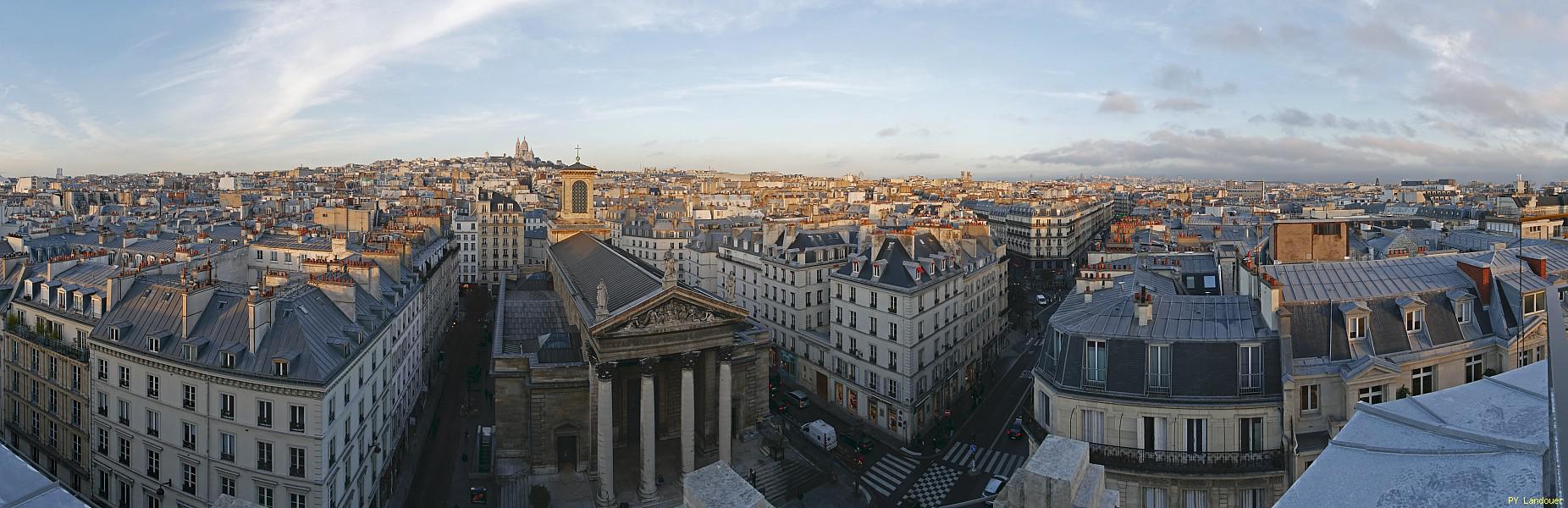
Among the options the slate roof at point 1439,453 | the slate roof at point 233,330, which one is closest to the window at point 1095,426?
the slate roof at point 1439,453

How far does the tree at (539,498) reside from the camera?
125 feet

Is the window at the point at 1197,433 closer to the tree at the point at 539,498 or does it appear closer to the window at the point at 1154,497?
the window at the point at 1154,497

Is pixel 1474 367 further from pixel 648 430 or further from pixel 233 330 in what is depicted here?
→ pixel 233 330

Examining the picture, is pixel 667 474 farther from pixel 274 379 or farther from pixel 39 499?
pixel 39 499

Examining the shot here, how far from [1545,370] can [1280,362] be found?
12895mm

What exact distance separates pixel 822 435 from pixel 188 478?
96.9 ft

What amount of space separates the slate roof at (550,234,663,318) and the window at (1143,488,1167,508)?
23482 mm

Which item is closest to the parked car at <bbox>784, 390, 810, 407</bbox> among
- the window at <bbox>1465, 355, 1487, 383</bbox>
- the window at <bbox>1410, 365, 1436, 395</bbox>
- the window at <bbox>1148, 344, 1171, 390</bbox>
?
the window at <bbox>1148, 344, 1171, 390</bbox>

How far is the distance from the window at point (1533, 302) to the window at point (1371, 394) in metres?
6.74

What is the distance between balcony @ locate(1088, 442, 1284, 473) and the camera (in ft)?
79.3

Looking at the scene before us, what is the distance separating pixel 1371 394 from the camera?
24125 millimetres

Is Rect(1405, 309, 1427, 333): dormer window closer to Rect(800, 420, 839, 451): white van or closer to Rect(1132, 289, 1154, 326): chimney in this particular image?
Rect(1132, 289, 1154, 326): chimney

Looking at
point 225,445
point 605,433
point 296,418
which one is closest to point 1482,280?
point 605,433

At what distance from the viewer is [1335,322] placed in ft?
83.4
